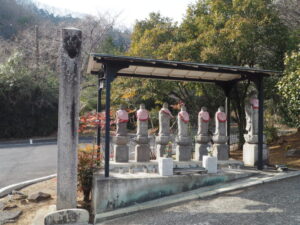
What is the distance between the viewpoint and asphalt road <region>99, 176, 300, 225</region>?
5692mm

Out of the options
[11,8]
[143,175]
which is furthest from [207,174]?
[11,8]

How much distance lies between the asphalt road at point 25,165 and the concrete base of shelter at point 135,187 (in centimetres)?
454

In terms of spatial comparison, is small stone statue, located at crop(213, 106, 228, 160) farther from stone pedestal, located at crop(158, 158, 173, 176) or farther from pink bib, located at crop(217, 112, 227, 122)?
stone pedestal, located at crop(158, 158, 173, 176)

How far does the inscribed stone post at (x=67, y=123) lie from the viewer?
6.26m

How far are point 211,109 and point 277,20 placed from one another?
20.3 ft

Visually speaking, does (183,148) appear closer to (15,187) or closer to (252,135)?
(252,135)

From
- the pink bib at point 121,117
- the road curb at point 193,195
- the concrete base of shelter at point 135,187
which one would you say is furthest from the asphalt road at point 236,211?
the pink bib at point 121,117

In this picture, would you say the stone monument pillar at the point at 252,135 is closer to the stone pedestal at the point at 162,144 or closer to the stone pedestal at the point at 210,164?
the stone pedestal at the point at 210,164

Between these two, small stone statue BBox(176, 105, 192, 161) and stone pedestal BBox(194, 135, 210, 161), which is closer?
small stone statue BBox(176, 105, 192, 161)

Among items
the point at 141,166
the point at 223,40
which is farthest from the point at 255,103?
the point at 141,166

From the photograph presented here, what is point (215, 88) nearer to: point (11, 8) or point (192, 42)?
point (192, 42)

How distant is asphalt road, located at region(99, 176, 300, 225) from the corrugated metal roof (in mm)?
3446

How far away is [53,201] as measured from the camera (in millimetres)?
7883

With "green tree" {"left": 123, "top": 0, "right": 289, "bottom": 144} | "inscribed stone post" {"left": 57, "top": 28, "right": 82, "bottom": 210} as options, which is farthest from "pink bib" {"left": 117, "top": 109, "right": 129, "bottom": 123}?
"green tree" {"left": 123, "top": 0, "right": 289, "bottom": 144}
